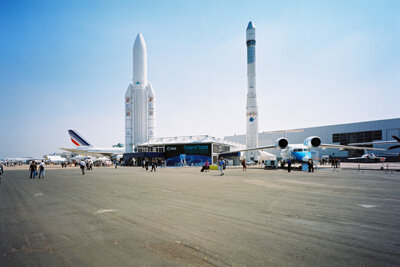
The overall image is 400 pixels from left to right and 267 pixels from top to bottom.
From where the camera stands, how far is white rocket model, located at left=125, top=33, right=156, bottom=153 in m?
55.1

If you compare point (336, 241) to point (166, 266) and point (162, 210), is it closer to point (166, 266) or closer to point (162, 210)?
point (166, 266)

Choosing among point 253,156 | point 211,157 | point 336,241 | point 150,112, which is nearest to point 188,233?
point 336,241

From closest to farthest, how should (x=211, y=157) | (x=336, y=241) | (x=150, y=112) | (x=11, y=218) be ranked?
(x=336, y=241), (x=11, y=218), (x=211, y=157), (x=150, y=112)

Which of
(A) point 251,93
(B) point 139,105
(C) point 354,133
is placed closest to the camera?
(A) point 251,93

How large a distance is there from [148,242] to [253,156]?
50.7 metres

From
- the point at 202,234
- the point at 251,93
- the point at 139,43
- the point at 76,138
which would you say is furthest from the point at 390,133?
the point at 76,138

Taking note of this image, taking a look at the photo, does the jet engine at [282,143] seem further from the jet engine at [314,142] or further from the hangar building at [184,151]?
the hangar building at [184,151]

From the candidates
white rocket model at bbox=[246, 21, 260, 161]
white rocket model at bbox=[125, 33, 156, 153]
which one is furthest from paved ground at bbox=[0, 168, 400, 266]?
white rocket model at bbox=[125, 33, 156, 153]

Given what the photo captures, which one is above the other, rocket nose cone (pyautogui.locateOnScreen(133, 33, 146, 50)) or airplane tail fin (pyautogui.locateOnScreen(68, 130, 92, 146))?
rocket nose cone (pyautogui.locateOnScreen(133, 33, 146, 50))

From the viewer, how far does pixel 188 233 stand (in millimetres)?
4910

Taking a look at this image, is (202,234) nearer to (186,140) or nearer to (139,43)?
(186,140)

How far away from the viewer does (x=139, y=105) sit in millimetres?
56094

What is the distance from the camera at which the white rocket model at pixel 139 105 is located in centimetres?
5512

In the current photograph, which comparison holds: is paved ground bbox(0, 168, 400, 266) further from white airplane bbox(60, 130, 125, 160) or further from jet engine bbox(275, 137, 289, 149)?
white airplane bbox(60, 130, 125, 160)
